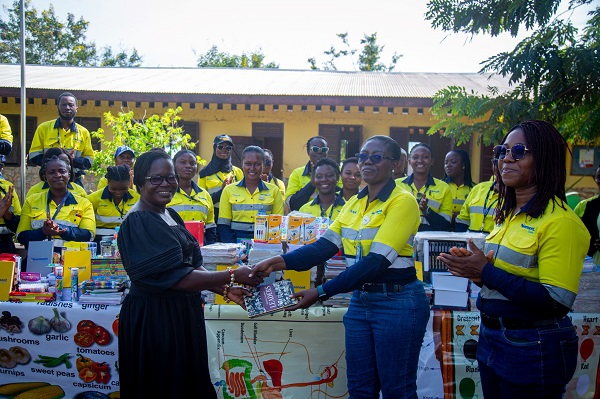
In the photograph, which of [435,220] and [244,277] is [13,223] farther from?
[435,220]

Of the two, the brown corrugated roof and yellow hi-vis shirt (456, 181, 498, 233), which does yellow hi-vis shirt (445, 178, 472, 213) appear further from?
the brown corrugated roof

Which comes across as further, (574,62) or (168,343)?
(574,62)

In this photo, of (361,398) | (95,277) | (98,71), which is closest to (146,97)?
(98,71)

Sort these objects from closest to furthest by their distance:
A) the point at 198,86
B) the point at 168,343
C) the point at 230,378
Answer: the point at 168,343, the point at 230,378, the point at 198,86

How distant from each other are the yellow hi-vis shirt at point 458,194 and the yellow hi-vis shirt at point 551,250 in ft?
13.6

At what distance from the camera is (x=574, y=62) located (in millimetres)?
5258

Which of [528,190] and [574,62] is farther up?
[574,62]

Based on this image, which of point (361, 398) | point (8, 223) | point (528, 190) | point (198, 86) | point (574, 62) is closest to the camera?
point (528, 190)

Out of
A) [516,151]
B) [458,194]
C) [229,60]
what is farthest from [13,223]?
[229,60]

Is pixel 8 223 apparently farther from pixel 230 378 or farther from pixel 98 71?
pixel 98 71

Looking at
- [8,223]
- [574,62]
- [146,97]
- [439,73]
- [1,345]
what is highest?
[439,73]

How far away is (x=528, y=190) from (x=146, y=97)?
1128cm

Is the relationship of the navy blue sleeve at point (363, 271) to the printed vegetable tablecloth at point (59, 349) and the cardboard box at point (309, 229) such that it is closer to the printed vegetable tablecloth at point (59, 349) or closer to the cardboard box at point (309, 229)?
the cardboard box at point (309, 229)

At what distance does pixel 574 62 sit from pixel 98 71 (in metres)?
15.5
